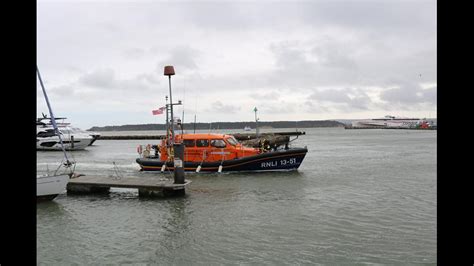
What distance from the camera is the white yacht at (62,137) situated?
160 ft

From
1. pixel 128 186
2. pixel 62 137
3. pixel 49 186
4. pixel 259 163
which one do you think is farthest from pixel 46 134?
pixel 128 186

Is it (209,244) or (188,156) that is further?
(188,156)

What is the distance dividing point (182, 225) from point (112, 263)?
3193mm

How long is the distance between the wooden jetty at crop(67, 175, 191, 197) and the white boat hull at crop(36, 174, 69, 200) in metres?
1.59

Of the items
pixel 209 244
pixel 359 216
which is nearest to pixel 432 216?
pixel 359 216

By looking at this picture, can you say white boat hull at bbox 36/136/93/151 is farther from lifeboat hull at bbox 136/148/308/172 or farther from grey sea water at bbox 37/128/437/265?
grey sea water at bbox 37/128/437/265

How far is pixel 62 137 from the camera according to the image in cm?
5006

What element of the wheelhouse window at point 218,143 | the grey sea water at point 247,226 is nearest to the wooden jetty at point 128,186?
the grey sea water at point 247,226

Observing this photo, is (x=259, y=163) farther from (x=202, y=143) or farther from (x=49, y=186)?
(x=49, y=186)
